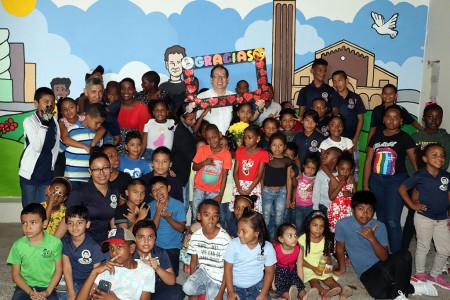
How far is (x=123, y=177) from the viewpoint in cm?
475

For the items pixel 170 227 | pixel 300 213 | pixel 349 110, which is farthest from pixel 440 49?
pixel 170 227

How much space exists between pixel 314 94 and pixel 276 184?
4.59 ft

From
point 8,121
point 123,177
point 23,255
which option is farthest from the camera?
point 8,121

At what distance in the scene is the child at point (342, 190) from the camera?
5.17 meters

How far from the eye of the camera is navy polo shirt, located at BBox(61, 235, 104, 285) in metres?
4.07

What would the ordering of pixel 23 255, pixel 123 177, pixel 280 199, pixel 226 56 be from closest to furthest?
pixel 23 255 → pixel 123 177 → pixel 280 199 → pixel 226 56

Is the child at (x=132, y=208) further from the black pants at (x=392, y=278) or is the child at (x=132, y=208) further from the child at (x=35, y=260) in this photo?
the black pants at (x=392, y=278)

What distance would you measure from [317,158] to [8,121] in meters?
4.01

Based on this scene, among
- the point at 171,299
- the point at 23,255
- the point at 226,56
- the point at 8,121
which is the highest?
the point at 226,56

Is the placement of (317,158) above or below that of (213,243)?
above

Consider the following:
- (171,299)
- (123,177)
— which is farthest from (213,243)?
(123,177)

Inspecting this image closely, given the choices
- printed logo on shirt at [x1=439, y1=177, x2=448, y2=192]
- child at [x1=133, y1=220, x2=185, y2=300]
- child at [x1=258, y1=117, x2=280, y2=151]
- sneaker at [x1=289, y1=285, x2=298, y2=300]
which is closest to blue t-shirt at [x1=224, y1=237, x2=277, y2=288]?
sneaker at [x1=289, y1=285, x2=298, y2=300]

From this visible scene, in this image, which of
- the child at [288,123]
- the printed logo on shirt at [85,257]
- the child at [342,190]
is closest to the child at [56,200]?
the printed logo on shirt at [85,257]

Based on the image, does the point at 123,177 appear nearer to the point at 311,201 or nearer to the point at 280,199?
the point at 280,199
